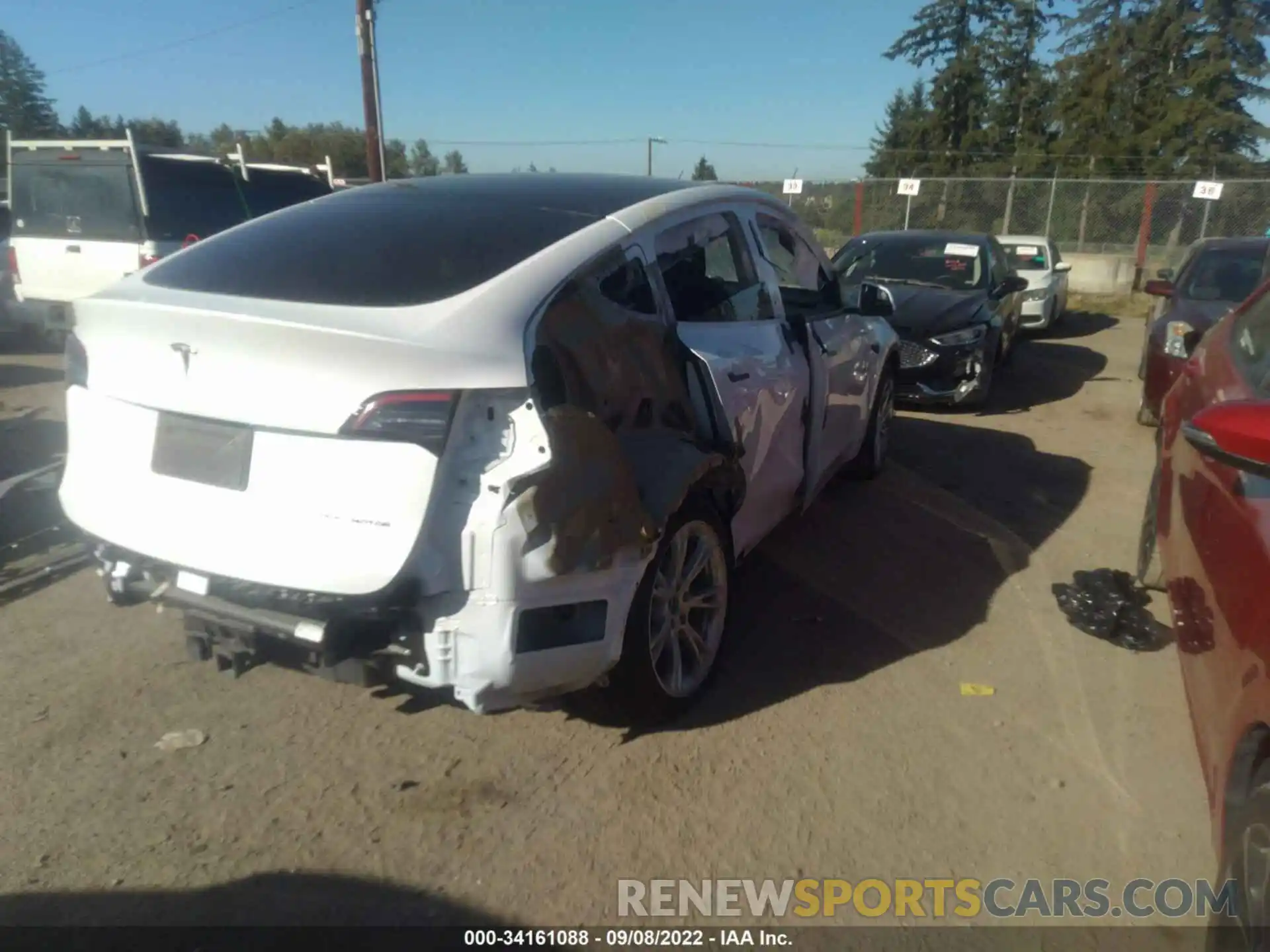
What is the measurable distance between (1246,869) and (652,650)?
5.59ft

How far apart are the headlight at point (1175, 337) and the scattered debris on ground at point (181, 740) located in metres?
6.79

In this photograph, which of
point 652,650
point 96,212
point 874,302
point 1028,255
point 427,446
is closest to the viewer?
point 427,446

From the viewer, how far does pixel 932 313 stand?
846cm

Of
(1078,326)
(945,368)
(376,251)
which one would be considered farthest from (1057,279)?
(376,251)

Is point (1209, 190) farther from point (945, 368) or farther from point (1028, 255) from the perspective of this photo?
point (945, 368)

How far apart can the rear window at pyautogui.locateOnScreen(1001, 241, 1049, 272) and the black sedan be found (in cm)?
441

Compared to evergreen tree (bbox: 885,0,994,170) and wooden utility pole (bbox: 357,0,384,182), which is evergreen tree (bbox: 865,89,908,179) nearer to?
evergreen tree (bbox: 885,0,994,170)

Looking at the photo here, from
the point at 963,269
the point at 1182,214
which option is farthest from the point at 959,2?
the point at 963,269

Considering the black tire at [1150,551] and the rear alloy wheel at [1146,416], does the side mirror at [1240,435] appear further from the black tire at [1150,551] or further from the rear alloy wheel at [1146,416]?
the rear alloy wheel at [1146,416]

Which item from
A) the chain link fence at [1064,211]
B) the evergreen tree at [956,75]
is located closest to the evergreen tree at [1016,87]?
the evergreen tree at [956,75]

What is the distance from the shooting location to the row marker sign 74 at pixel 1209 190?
19.2 metres

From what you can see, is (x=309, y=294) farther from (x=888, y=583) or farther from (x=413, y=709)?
(x=888, y=583)

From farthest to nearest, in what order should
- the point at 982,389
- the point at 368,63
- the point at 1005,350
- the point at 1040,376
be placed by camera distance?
1. the point at 368,63
2. the point at 1040,376
3. the point at 1005,350
4. the point at 982,389

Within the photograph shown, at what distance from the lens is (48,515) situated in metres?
5.17
